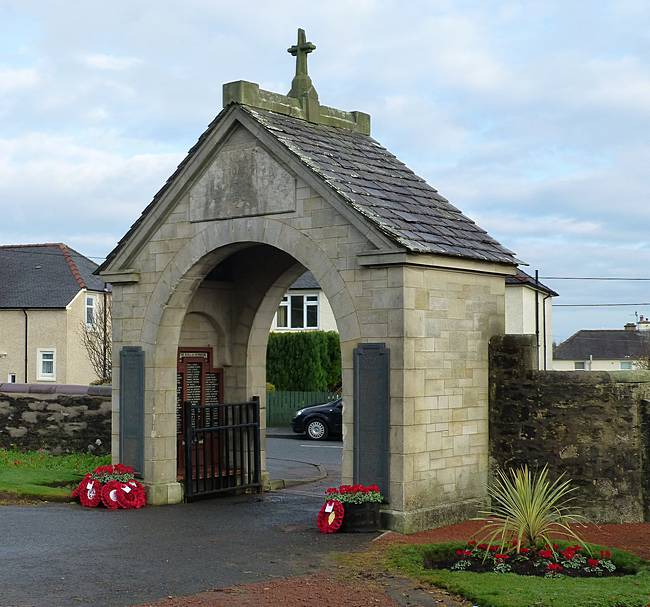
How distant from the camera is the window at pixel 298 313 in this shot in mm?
45969

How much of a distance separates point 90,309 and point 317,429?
20916 mm

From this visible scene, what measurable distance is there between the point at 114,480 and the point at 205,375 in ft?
8.58

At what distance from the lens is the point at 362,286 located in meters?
12.8

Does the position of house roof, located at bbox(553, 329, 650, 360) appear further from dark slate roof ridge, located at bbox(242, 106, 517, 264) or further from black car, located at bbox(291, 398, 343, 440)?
dark slate roof ridge, located at bbox(242, 106, 517, 264)

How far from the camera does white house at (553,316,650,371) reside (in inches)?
2921

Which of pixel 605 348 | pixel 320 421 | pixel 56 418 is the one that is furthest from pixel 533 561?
pixel 605 348

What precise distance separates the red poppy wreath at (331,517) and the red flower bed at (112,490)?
A: 3.35m

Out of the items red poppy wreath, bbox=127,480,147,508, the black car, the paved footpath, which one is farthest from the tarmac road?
the black car

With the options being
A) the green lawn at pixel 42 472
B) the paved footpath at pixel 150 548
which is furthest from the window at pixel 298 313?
the paved footpath at pixel 150 548

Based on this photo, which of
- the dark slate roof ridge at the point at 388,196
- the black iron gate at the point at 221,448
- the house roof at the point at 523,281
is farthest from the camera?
the house roof at the point at 523,281

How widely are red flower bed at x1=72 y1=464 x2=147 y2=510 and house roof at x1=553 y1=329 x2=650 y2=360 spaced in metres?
63.0

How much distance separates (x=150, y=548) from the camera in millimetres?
11500

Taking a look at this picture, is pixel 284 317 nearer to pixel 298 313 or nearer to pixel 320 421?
pixel 298 313

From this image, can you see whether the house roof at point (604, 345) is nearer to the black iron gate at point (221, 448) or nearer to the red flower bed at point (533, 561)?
the black iron gate at point (221, 448)
